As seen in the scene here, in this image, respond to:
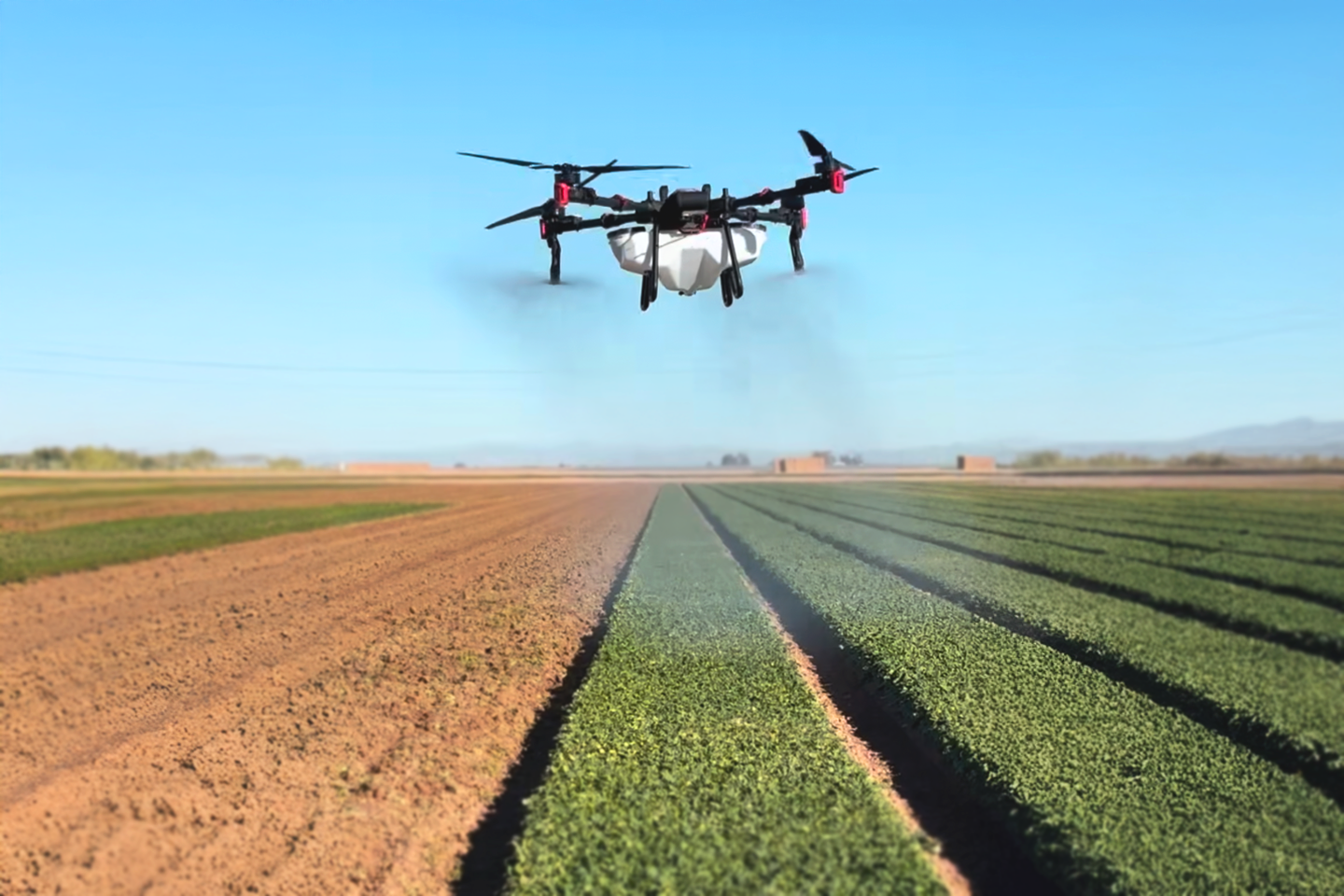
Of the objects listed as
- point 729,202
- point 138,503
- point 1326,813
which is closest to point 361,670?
point 729,202

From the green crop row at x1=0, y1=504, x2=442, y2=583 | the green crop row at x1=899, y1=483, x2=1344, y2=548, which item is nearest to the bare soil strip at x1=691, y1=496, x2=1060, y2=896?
the green crop row at x1=899, y1=483, x2=1344, y2=548

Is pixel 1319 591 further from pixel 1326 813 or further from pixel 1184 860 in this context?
pixel 1184 860

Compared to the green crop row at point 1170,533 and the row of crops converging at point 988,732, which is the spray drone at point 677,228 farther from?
the green crop row at point 1170,533

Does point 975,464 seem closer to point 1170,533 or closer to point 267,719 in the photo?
point 1170,533

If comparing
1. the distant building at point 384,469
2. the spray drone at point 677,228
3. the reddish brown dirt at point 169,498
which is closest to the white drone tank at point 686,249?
the spray drone at point 677,228

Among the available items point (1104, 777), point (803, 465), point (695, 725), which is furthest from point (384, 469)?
point (1104, 777)

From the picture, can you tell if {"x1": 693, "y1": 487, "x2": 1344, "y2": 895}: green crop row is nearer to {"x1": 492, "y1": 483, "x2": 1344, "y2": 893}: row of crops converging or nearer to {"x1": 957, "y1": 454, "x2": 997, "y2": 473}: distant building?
{"x1": 492, "y1": 483, "x2": 1344, "y2": 893}: row of crops converging
